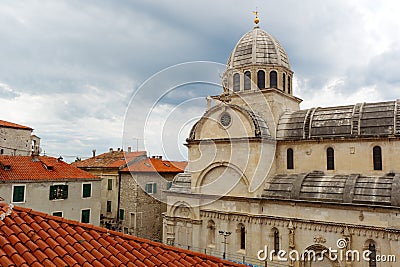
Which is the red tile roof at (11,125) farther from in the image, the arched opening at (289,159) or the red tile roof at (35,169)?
the arched opening at (289,159)

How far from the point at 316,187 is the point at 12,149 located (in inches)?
1127

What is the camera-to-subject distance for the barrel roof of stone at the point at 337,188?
14.1 meters

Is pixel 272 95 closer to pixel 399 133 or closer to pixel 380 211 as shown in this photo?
pixel 399 133

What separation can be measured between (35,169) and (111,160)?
10.3m

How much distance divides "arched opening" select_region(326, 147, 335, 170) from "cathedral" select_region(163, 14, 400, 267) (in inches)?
2.4

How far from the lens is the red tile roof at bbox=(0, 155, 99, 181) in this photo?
1916 cm

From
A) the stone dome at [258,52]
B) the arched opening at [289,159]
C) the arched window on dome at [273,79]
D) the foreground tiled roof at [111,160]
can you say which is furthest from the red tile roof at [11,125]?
the arched opening at [289,159]

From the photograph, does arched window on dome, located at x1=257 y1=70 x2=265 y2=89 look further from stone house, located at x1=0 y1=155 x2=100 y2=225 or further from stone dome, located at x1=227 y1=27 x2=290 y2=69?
stone house, located at x1=0 y1=155 x2=100 y2=225

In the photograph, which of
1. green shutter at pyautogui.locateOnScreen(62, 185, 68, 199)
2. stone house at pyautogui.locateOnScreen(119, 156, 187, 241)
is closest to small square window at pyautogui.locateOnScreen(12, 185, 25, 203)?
green shutter at pyautogui.locateOnScreen(62, 185, 68, 199)

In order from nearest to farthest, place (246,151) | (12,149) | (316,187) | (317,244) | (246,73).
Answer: (317,244) < (316,187) < (246,151) < (246,73) < (12,149)

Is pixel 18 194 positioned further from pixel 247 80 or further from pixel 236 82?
pixel 247 80

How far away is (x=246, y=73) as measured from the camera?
22.6m

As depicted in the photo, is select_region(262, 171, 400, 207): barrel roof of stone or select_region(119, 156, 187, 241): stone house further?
select_region(119, 156, 187, 241): stone house

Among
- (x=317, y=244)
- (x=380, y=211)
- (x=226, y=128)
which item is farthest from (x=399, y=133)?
(x=226, y=128)
